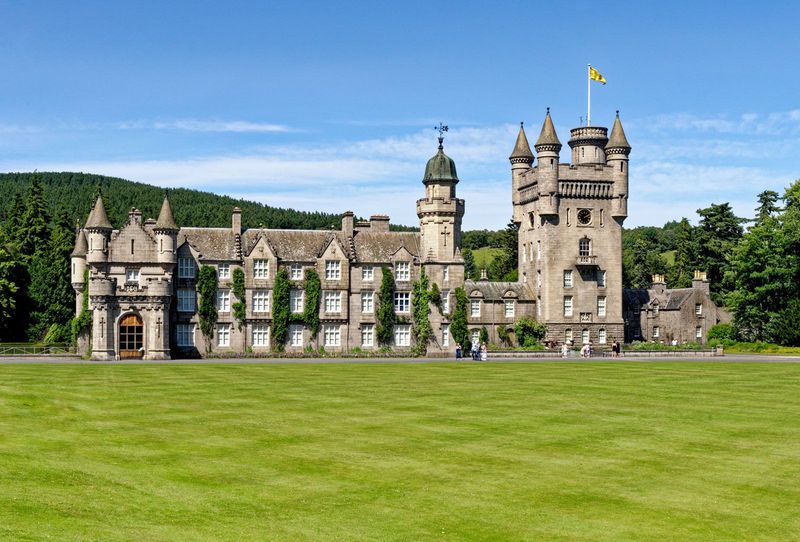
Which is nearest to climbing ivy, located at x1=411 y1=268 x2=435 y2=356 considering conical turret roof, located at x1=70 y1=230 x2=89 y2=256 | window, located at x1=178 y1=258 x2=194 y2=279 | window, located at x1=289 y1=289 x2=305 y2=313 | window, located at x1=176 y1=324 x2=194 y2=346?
window, located at x1=289 y1=289 x2=305 y2=313

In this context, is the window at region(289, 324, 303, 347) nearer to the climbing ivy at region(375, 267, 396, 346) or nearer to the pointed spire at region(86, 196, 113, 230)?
the climbing ivy at region(375, 267, 396, 346)

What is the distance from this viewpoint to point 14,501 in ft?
55.6

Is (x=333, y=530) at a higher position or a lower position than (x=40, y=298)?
lower

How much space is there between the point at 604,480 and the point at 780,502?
3483mm

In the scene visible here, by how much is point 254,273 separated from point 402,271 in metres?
12.3

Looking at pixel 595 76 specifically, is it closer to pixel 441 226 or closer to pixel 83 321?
pixel 441 226

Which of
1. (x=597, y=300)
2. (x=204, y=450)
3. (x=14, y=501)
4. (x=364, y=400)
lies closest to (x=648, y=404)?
(x=364, y=400)

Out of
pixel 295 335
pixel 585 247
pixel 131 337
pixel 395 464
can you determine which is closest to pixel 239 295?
pixel 295 335

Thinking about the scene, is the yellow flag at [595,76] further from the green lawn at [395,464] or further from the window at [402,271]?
the green lawn at [395,464]

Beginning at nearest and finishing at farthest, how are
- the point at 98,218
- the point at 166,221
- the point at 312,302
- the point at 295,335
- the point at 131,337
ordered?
the point at 131,337 → the point at 98,218 → the point at 166,221 → the point at 312,302 → the point at 295,335

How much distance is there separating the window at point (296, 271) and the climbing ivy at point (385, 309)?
668 centimetres

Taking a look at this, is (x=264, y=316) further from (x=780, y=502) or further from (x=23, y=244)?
(x=780, y=502)

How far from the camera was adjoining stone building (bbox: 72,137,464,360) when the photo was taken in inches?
2808

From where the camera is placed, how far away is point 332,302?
78.8 meters
